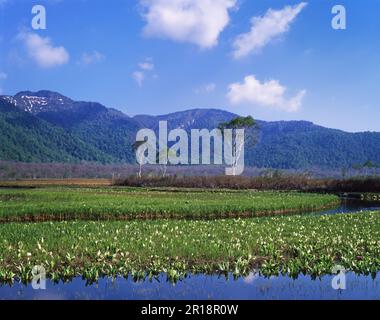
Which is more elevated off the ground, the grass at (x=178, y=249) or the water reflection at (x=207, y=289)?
the grass at (x=178, y=249)

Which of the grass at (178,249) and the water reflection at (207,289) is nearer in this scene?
the water reflection at (207,289)

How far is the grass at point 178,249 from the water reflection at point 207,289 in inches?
23.4

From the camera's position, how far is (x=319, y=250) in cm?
1731

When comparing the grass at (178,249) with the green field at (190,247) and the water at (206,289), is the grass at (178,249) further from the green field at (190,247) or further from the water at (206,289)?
the water at (206,289)

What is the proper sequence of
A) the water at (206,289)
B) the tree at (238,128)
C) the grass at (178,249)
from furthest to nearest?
the tree at (238,128) → the grass at (178,249) → the water at (206,289)

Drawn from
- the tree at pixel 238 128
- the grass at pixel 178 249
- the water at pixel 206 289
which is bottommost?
the water at pixel 206 289

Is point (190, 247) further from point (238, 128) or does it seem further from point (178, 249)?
point (238, 128)

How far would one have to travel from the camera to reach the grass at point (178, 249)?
14.6 m

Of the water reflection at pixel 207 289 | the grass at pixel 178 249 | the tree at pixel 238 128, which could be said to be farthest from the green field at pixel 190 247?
the tree at pixel 238 128

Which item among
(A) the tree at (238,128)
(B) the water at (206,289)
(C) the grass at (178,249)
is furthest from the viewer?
(A) the tree at (238,128)

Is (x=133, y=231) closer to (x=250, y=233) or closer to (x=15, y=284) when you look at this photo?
(x=250, y=233)

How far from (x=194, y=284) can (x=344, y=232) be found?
10.6 metres

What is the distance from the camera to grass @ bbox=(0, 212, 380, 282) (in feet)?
48.0
